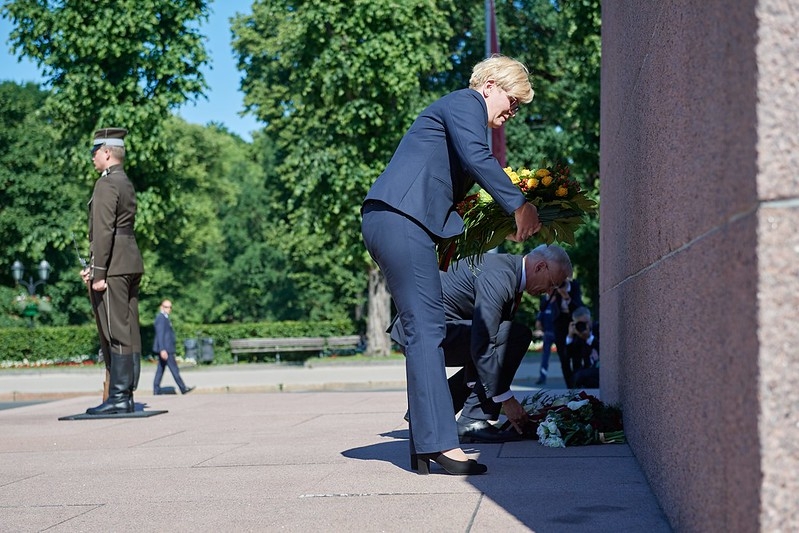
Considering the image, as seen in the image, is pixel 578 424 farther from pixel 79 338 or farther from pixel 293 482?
pixel 79 338

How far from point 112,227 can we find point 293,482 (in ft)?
15.5

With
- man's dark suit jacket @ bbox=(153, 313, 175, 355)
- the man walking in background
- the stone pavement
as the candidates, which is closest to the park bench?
the man walking in background

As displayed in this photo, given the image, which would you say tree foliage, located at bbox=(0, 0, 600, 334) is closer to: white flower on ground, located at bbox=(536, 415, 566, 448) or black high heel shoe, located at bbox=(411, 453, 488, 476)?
white flower on ground, located at bbox=(536, 415, 566, 448)

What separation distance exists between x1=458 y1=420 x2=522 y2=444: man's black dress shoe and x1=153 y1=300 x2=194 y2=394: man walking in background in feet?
34.4

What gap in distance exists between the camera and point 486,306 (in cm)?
586

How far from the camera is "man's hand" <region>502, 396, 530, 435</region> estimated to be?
6270mm

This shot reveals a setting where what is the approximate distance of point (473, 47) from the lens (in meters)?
34.9

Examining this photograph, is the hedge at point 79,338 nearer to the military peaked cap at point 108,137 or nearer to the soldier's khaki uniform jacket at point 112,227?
the military peaked cap at point 108,137

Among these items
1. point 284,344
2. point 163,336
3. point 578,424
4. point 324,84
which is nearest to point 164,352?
point 163,336

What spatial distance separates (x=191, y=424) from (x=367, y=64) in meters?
20.3

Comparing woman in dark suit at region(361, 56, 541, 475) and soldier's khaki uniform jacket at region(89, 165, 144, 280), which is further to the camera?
soldier's khaki uniform jacket at region(89, 165, 144, 280)

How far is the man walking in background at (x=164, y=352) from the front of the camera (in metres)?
16.6

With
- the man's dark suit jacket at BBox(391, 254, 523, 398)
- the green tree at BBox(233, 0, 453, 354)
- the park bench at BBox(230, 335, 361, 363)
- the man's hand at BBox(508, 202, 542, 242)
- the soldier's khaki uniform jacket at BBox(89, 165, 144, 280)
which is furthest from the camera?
the park bench at BBox(230, 335, 361, 363)

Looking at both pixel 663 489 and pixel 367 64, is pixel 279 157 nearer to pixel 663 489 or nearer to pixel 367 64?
pixel 367 64
